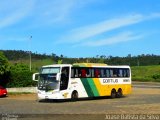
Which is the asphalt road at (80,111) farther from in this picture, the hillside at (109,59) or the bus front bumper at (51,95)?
the hillside at (109,59)

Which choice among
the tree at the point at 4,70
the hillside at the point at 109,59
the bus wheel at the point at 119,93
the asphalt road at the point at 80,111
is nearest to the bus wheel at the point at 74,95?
the asphalt road at the point at 80,111

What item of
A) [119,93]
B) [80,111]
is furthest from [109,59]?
[80,111]

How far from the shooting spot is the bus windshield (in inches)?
1454

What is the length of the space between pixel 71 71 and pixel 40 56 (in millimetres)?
84424

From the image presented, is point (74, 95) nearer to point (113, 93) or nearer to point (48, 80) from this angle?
point (48, 80)

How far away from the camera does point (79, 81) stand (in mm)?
38469

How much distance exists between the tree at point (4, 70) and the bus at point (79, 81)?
45.8 ft

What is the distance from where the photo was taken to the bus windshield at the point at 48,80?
36938 millimetres

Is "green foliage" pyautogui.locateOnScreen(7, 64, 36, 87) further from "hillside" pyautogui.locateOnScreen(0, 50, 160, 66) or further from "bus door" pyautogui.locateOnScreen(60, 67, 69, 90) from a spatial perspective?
"hillside" pyautogui.locateOnScreen(0, 50, 160, 66)

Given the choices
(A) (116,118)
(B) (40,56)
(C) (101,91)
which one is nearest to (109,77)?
(C) (101,91)

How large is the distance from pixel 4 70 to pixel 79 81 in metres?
18.7

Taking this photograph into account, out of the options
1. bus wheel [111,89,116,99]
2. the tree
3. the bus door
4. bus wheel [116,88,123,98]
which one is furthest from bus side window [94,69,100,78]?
the tree

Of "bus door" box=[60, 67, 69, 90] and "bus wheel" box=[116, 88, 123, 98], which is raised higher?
"bus door" box=[60, 67, 69, 90]

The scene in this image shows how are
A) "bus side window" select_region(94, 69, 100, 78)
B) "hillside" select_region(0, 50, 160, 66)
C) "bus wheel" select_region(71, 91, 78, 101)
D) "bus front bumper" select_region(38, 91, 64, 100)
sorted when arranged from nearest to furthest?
"bus front bumper" select_region(38, 91, 64, 100) → "bus wheel" select_region(71, 91, 78, 101) → "bus side window" select_region(94, 69, 100, 78) → "hillside" select_region(0, 50, 160, 66)
